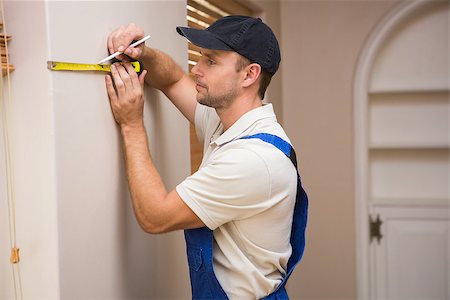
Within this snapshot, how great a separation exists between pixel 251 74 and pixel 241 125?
144 mm

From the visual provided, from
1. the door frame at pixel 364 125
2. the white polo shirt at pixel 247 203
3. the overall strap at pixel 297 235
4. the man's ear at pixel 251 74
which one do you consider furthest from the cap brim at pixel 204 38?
the door frame at pixel 364 125

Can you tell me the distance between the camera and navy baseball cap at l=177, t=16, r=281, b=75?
1520 mm

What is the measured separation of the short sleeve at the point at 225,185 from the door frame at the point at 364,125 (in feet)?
5.97

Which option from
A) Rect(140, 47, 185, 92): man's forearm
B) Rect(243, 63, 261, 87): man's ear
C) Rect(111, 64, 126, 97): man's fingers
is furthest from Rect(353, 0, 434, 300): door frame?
Rect(111, 64, 126, 97): man's fingers

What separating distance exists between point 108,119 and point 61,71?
0.22 meters

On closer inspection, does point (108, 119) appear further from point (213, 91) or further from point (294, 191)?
point (294, 191)

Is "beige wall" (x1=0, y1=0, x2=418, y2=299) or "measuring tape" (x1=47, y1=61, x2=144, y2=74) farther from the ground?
"measuring tape" (x1=47, y1=61, x2=144, y2=74)

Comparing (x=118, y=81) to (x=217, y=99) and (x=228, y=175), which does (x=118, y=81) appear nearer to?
(x=217, y=99)

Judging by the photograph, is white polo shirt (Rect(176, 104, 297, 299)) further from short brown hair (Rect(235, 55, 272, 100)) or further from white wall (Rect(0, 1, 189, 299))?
white wall (Rect(0, 1, 189, 299))

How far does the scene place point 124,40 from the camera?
1555mm

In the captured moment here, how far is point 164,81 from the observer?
70.8 inches

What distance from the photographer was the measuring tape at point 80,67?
4.52 feet

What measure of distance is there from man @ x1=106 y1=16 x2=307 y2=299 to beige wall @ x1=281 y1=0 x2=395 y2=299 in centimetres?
160

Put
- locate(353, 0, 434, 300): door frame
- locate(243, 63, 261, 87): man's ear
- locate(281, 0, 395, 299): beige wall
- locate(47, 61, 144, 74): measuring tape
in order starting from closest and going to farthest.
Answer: locate(47, 61, 144, 74): measuring tape
locate(243, 63, 261, 87): man's ear
locate(353, 0, 434, 300): door frame
locate(281, 0, 395, 299): beige wall
